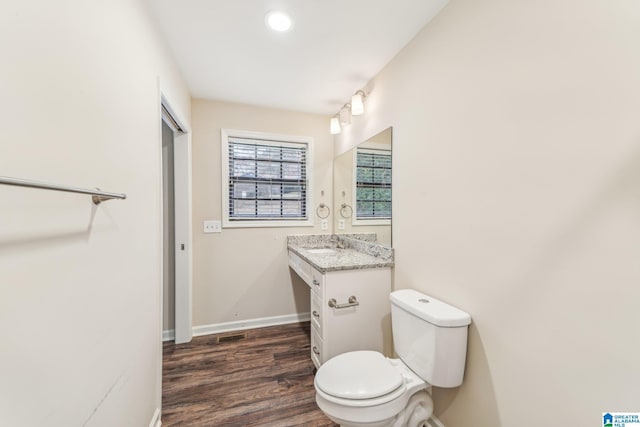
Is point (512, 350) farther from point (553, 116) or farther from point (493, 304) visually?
point (553, 116)

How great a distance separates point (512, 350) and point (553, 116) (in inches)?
36.6

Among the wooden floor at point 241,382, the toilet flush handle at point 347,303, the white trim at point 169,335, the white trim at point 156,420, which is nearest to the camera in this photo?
the white trim at point 156,420

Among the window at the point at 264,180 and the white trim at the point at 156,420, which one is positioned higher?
the window at the point at 264,180

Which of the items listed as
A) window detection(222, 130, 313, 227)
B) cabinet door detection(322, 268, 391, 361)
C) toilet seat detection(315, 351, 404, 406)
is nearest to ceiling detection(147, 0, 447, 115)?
window detection(222, 130, 313, 227)

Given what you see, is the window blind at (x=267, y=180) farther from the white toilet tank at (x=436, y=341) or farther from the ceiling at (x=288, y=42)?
the white toilet tank at (x=436, y=341)

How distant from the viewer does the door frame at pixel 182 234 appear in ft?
7.61

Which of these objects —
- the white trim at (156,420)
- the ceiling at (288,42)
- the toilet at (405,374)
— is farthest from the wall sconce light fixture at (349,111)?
the white trim at (156,420)

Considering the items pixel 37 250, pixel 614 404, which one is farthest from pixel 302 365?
pixel 37 250

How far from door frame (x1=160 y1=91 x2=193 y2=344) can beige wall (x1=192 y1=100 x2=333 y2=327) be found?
0.12 m

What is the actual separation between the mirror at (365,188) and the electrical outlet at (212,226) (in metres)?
1.25

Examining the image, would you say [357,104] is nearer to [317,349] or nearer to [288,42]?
[288,42]

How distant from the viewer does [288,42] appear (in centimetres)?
165

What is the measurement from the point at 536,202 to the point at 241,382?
211 cm

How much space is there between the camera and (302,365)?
2.02m
